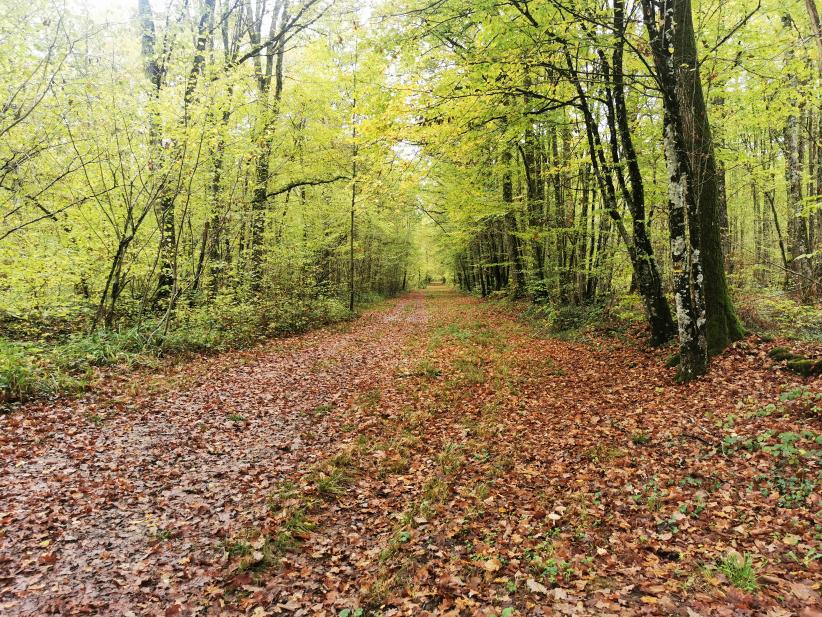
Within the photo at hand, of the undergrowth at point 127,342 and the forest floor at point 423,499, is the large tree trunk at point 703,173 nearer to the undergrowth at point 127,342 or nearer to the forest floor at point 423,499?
the forest floor at point 423,499

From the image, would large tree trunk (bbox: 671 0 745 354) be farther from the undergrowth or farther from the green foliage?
the undergrowth

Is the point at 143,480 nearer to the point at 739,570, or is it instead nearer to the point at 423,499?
the point at 423,499

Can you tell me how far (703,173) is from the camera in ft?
27.0

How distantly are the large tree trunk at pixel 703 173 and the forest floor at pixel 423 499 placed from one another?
58 centimetres

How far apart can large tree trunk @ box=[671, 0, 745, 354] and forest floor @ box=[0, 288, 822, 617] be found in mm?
576

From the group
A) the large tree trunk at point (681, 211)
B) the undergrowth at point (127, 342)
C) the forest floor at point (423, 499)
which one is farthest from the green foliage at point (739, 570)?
the undergrowth at point (127, 342)

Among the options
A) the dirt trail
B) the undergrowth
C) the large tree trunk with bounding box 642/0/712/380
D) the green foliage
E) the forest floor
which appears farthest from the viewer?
the undergrowth

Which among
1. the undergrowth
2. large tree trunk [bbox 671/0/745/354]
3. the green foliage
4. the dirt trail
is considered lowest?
the green foliage

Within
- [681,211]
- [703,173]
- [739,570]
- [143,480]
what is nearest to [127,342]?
[143,480]

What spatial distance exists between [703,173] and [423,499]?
26.3 feet

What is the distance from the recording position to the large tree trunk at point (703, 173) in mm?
7922

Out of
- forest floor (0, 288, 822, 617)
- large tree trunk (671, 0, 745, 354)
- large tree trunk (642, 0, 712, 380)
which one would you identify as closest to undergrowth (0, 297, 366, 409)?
forest floor (0, 288, 822, 617)

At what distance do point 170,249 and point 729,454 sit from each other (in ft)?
46.8

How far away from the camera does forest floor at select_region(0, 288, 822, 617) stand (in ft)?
13.0
